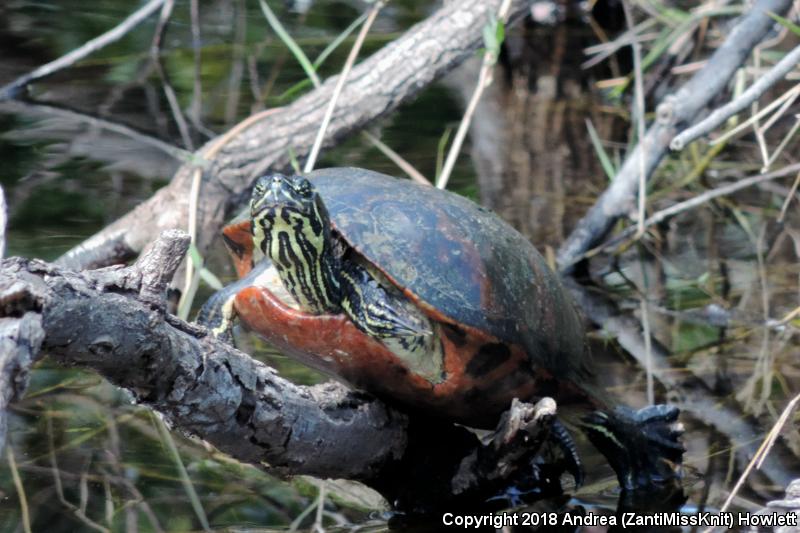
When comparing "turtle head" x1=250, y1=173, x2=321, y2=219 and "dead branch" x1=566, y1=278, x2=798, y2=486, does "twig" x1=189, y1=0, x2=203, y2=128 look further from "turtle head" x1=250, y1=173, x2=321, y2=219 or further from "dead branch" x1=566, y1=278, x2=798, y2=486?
"turtle head" x1=250, y1=173, x2=321, y2=219

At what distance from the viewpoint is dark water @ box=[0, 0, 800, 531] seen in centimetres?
221

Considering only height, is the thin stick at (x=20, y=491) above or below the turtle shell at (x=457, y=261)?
below

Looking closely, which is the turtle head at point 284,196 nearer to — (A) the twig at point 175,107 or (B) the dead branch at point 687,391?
(B) the dead branch at point 687,391

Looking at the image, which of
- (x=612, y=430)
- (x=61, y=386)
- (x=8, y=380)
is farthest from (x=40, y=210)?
(x=8, y=380)

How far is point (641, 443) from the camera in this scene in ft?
7.59

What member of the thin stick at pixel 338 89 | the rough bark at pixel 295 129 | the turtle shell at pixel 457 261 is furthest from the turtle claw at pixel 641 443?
the rough bark at pixel 295 129

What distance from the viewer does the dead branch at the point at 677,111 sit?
3.28m

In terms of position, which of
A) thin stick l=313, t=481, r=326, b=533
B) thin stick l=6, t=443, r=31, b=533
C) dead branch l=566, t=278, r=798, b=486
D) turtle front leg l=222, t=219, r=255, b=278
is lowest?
dead branch l=566, t=278, r=798, b=486

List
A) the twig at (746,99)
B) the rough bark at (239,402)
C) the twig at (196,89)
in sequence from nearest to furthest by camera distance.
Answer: the rough bark at (239,402) < the twig at (746,99) < the twig at (196,89)

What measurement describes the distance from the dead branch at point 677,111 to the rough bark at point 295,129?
67 centimetres

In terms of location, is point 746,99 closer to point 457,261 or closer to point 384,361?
point 457,261

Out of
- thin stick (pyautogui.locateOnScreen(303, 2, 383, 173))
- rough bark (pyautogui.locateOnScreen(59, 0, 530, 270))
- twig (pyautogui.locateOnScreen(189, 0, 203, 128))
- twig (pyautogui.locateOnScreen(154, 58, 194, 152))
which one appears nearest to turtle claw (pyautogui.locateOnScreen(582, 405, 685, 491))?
thin stick (pyautogui.locateOnScreen(303, 2, 383, 173))

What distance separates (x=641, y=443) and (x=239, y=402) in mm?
1015

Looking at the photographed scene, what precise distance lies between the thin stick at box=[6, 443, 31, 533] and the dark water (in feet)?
0.04
